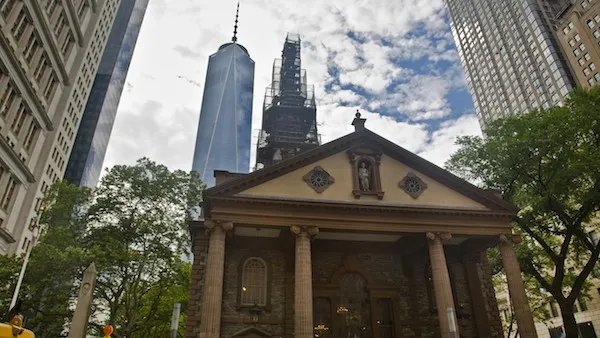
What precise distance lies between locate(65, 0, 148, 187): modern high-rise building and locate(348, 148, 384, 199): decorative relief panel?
2866 inches

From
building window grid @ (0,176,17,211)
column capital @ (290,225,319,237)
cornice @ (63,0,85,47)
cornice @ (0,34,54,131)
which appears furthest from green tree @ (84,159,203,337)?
cornice @ (63,0,85,47)

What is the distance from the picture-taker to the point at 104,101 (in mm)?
95625

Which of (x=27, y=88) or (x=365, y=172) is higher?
(x=27, y=88)

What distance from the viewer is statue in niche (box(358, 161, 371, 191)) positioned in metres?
23.2

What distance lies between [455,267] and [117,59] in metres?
99.0

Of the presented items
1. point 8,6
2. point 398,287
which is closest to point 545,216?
point 398,287

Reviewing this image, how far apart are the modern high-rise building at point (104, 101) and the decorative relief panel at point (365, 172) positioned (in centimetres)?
7278

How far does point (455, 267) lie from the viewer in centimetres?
2538

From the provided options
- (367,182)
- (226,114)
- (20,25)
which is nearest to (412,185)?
(367,182)

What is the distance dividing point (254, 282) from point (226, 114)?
468 ft

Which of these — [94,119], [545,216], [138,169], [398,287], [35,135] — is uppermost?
[94,119]

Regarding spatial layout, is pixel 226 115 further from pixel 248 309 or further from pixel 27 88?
pixel 248 309

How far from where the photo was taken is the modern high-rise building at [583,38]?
71688 millimetres

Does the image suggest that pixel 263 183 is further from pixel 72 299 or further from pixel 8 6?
pixel 8 6
